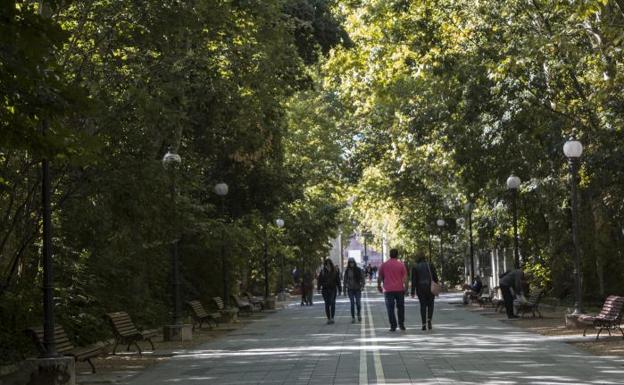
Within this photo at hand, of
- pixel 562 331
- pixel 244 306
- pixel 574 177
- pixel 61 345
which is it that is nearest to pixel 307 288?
pixel 244 306

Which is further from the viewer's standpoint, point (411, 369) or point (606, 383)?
point (411, 369)

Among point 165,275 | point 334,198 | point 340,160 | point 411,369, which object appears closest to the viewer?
point 411,369

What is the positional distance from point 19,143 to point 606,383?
23.9ft

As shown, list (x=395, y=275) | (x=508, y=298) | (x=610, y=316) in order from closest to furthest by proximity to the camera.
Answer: (x=610, y=316) → (x=395, y=275) → (x=508, y=298)

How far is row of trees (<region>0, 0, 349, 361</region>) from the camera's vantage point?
10.7 meters

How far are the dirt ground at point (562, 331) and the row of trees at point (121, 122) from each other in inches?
293

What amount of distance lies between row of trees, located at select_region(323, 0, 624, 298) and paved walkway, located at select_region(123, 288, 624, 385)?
5091 millimetres

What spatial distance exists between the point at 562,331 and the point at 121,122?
10.8 metres

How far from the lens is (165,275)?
108 feet

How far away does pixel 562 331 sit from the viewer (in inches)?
924

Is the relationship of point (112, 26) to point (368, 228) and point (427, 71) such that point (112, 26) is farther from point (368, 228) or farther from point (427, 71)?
point (368, 228)

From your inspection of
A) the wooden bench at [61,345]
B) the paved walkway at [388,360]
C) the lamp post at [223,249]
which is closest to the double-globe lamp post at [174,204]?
the paved walkway at [388,360]

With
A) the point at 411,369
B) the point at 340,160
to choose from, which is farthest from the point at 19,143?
the point at 340,160

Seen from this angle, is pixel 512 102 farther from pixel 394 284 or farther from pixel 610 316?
pixel 610 316
